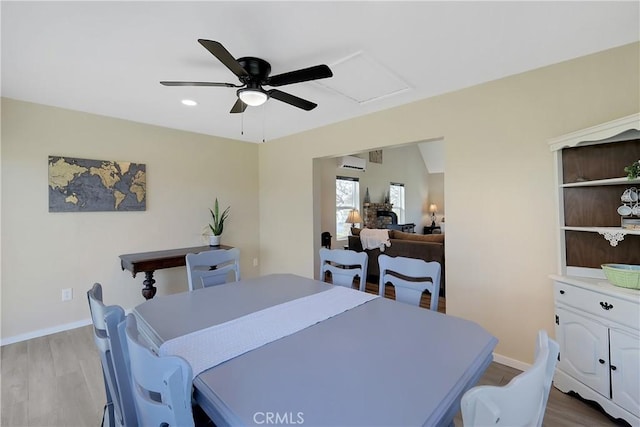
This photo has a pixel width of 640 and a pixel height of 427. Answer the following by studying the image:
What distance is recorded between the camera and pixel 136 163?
11.2 ft

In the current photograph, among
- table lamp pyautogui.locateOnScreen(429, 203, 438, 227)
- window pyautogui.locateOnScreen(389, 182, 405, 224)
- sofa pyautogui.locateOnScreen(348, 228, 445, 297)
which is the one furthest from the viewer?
table lamp pyautogui.locateOnScreen(429, 203, 438, 227)

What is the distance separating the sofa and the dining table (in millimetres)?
2714

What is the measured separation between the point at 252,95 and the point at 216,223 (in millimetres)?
2459

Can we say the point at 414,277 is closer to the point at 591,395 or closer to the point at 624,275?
the point at 624,275

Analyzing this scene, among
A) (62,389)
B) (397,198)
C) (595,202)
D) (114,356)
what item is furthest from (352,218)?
(114,356)

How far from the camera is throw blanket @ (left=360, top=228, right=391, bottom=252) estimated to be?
4.54 m

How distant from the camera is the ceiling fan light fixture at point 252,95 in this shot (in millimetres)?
1853

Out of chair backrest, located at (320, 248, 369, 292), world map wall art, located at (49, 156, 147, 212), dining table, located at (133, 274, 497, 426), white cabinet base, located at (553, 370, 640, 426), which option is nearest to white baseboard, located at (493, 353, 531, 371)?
white cabinet base, located at (553, 370, 640, 426)

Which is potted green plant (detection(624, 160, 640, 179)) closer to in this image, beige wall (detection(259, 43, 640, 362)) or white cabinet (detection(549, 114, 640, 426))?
white cabinet (detection(549, 114, 640, 426))

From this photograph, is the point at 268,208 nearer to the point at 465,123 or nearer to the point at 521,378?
the point at 465,123

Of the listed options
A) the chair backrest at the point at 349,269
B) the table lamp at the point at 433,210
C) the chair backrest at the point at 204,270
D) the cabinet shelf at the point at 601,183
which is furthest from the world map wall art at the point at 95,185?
the table lamp at the point at 433,210

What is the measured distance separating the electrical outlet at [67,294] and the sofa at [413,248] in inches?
152

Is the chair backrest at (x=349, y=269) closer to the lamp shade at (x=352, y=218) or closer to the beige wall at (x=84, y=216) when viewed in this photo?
the beige wall at (x=84, y=216)

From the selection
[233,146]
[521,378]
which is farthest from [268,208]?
[521,378]
